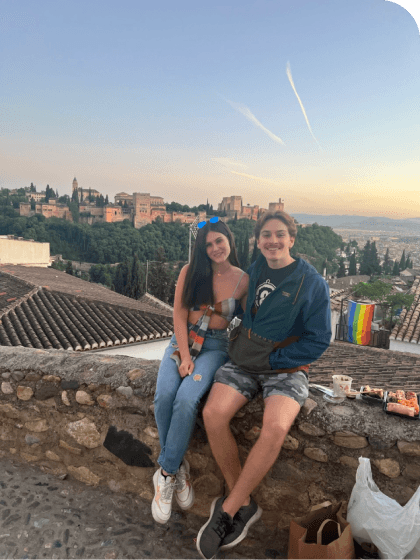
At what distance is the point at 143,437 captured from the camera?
6.57 feet

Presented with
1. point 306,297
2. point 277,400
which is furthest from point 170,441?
point 306,297

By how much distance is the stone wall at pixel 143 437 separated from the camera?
5.28ft

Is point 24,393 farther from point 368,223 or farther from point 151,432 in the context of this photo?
point 368,223

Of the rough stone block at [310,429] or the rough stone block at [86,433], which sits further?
the rough stone block at [86,433]

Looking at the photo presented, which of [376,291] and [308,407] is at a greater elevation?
[308,407]

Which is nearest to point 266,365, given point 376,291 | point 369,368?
point 369,368

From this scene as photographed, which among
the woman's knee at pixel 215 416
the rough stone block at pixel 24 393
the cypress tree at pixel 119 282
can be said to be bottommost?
the cypress tree at pixel 119 282

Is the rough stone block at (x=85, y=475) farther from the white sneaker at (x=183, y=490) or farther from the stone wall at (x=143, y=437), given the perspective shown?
the white sneaker at (x=183, y=490)

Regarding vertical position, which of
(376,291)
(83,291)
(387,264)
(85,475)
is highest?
(85,475)

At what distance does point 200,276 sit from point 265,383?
0.64 meters

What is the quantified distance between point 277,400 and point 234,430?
35cm

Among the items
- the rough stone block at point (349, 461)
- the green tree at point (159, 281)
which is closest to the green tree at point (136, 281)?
the green tree at point (159, 281)

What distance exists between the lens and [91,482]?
2.11m

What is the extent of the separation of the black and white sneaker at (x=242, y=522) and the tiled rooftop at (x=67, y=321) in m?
6.58
